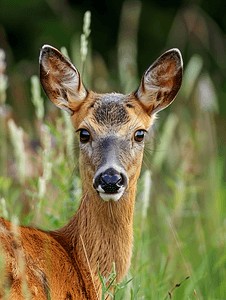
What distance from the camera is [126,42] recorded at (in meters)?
7.34

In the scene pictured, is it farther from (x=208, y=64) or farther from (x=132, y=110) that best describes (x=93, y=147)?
(x=208, y=64)

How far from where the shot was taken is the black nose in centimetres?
316

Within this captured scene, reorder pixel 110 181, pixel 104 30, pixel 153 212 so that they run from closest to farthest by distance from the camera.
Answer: pixel 110 181
pixel 153 212
pixel 104 30

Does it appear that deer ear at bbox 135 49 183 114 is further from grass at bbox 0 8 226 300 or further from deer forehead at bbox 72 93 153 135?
grass at bbox 0 8 226 300

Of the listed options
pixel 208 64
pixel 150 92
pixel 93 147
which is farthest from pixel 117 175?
pixel 208 64

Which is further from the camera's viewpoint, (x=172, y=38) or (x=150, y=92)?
(x=172, y=38)

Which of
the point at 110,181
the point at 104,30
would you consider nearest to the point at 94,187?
the point at 110,181

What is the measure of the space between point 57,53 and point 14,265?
65.7 inches

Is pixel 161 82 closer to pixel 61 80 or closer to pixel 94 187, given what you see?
pixel 61 80

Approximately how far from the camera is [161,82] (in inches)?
157

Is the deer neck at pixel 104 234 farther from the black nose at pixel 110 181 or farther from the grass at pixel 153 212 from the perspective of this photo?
the black nose at pixel 110 181

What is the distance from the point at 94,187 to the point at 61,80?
112cm

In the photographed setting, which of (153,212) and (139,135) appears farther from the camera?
(153,212)

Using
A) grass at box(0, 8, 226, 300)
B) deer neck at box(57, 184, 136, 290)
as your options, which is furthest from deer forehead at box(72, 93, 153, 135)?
deer neck at box(57, 184, 136, 290)
